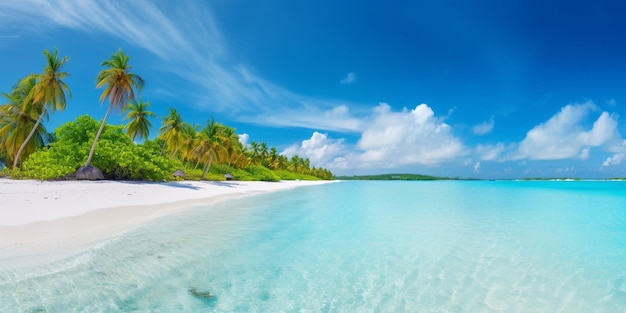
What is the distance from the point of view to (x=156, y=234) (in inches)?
334

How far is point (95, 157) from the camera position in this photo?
24.6 metres

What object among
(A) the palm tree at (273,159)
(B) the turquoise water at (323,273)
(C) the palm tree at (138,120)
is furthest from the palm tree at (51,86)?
(A) the palm tree at (273,159)

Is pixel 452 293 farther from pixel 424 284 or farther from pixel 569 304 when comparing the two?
pixel 569 304

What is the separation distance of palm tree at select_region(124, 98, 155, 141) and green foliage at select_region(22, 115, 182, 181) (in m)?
7.84

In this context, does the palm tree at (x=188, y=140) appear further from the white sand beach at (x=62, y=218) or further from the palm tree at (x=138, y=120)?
the white sand beach at (x=62, y=218)

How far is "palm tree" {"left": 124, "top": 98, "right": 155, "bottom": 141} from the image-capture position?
115 feet

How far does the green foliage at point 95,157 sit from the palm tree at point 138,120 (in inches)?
309

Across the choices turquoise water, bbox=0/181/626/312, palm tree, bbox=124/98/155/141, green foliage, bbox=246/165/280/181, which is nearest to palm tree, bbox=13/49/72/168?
palm tree, bbox=124/98/155/141

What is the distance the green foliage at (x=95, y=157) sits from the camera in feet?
71.0

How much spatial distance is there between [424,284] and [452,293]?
48cm

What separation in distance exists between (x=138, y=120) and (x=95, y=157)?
38.5 feet

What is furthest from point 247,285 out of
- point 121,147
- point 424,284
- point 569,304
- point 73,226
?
point 121,147

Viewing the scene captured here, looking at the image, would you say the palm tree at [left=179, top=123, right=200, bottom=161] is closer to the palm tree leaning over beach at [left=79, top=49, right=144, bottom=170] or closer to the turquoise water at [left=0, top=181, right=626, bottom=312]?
the palm tree leaning over beach at [left=79, top=49, right=144, bottom=170]

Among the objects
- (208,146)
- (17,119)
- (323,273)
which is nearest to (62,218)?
(323,273)
